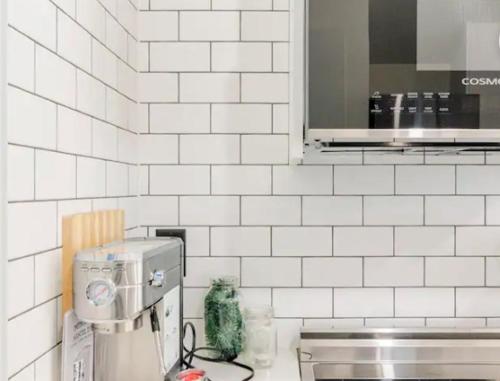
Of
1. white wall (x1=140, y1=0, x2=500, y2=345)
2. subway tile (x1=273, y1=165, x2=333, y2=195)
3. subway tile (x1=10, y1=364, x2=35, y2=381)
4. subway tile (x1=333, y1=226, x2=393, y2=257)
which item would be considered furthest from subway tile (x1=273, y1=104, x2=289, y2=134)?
subway tile (x1=10, y1=364, x2=35, y2=381)

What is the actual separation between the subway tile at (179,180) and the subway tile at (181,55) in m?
0.28

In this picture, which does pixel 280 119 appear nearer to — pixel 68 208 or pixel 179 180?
pixel 179 180

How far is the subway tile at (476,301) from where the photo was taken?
1468 mm

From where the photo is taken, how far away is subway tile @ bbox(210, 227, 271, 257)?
1.47 meters

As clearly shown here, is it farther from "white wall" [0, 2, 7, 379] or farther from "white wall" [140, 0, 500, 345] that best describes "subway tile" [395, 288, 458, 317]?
"white wall" [0, 2, 7, 379]

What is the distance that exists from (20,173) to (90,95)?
353 millimetres

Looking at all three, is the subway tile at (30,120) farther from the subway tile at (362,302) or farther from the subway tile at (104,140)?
the subway tile at (362,302)

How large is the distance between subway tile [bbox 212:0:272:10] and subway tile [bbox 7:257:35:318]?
0.92 metres

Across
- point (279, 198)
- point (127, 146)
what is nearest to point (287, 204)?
point (279, 198)

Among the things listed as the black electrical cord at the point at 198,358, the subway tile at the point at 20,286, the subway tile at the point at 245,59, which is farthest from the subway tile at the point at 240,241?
the subway tile at the point at 20,286

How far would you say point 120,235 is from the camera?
4.08 feet

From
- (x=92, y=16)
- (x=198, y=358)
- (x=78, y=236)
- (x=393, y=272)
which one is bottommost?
(x=198, y=358)

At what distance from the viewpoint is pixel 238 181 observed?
147cm

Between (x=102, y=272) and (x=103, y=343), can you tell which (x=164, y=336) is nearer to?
(x=103, y=343)
